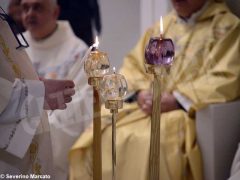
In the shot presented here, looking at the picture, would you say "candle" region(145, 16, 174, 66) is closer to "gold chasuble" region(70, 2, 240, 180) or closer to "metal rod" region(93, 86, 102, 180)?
"metal rod" region(93, 86, 102, 180)

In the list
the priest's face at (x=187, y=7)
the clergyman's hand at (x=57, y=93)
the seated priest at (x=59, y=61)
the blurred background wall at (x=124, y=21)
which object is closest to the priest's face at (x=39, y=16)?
the seated priest at (x=59, y=61)

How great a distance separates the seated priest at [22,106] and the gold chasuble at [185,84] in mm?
405

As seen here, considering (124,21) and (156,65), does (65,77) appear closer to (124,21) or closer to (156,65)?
(156,65)

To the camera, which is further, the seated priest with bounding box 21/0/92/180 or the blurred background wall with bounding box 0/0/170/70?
the blurred background wall with bounding box 0/0/170/70

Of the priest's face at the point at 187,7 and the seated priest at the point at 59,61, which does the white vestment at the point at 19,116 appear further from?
the priest's face at the point at 187,7

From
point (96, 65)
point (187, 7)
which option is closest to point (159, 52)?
point (96, 65)

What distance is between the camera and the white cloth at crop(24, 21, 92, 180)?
76 cm

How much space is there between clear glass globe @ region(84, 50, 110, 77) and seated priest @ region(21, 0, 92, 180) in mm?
59

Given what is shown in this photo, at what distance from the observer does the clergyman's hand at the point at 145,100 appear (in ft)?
4.25

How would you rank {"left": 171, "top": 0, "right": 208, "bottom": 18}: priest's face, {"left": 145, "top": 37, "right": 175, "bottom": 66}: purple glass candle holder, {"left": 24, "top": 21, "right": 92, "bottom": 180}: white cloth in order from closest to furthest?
1. {"left": 145, "top": 37, "right": 175, "bottom": 66}: purple glass candle holder
2. {"left": 24, "top": 21, "right": 92, "bottom": 180}: white cloth
3. {"left": 171, "top": 0, "right": 208, "bottom": 18}: priest's face

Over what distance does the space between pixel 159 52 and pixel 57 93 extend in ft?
0.59

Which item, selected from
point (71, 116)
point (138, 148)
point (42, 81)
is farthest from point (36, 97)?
point (138, 148)

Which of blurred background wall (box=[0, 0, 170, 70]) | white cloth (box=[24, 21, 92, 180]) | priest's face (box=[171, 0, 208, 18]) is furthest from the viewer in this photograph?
priest's face (box=[171, 0, 208, 18])

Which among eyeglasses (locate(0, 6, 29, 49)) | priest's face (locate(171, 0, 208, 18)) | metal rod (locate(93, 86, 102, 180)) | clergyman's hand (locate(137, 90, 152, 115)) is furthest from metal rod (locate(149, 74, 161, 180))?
priest's face (locate(171, 0, 208, 18))
